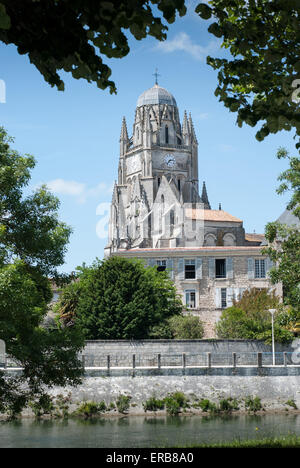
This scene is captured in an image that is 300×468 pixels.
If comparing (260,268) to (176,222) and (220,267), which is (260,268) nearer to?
(220,267)

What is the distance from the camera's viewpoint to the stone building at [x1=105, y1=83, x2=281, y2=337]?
51312mm

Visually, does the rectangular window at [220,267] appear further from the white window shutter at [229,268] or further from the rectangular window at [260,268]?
the rectangular window at [260,268]

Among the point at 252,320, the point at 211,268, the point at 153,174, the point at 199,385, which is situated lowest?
the point at 199,385

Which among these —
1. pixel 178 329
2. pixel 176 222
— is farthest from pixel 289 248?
pixel 176 222

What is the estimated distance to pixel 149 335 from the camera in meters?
41.7

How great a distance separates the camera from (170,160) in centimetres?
10806

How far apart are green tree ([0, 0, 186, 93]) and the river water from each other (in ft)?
47.2

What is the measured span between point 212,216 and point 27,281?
219 ft

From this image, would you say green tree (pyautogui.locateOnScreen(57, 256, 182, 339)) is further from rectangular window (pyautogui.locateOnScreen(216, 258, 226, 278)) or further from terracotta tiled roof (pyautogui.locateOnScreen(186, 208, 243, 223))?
terracotta tiled roof (pyautogui.locateOnScreen(186, 208, 243, 223))

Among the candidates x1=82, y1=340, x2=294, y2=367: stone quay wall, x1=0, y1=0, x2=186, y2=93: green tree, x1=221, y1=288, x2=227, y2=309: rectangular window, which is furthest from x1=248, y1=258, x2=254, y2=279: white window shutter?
x1=0, y1=0, x2=186, y2=93: green tree

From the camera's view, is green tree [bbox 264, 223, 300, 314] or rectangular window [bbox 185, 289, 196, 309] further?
rectangular window [bbox 185, 289, 196, 309]
